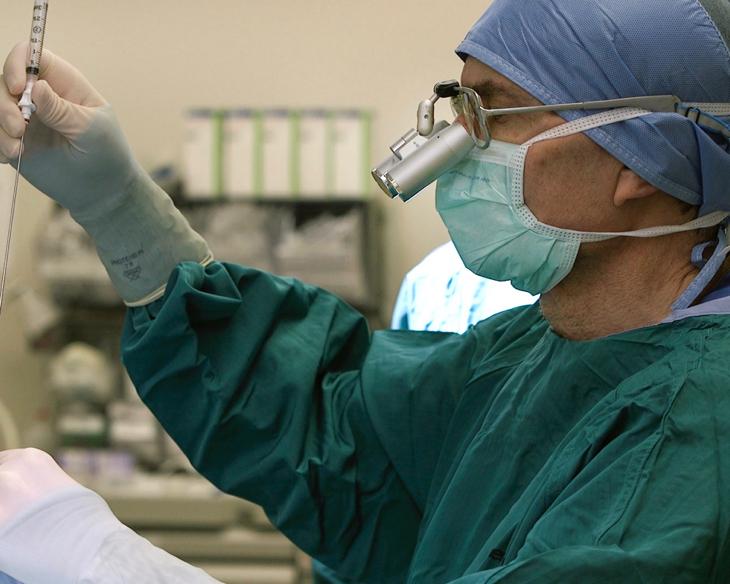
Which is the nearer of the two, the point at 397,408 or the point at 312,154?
the point at 397,408

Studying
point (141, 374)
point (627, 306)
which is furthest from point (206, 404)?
point (627, 306)

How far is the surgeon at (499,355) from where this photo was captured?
1008 mm

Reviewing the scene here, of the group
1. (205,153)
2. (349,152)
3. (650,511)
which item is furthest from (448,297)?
(205,153)

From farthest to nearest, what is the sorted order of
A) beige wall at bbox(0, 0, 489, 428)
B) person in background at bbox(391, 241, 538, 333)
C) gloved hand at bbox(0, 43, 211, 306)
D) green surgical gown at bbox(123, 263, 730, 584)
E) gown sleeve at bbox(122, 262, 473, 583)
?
beige wall at bbox(0, 0, 489, 428) < person in background at bbox(391, 241, 538, 333) < gown sleeve at bbox(122, 262, 473, 583) < gloved hand at bbox(0, 43, 211, 306) < green surgical gown at bbox(123, 263, 730, 584)

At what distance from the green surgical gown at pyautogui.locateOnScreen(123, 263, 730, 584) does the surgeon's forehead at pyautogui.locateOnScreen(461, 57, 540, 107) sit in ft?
0.95

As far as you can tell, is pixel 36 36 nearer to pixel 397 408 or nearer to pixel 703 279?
pixel 397 408

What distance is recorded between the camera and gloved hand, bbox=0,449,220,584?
3.25 feet

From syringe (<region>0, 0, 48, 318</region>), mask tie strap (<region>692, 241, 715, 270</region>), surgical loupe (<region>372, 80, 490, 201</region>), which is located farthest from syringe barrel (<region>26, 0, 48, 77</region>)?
mask tie strap (<region>692, 241, 715, 270</region>)

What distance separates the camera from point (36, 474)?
1.07 meters

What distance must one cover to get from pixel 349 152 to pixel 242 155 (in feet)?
1.19

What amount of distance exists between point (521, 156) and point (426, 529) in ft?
1.56

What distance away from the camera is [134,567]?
99cm

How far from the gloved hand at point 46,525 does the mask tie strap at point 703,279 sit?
0.65 metres

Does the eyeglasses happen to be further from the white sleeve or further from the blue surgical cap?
the white sleeve
